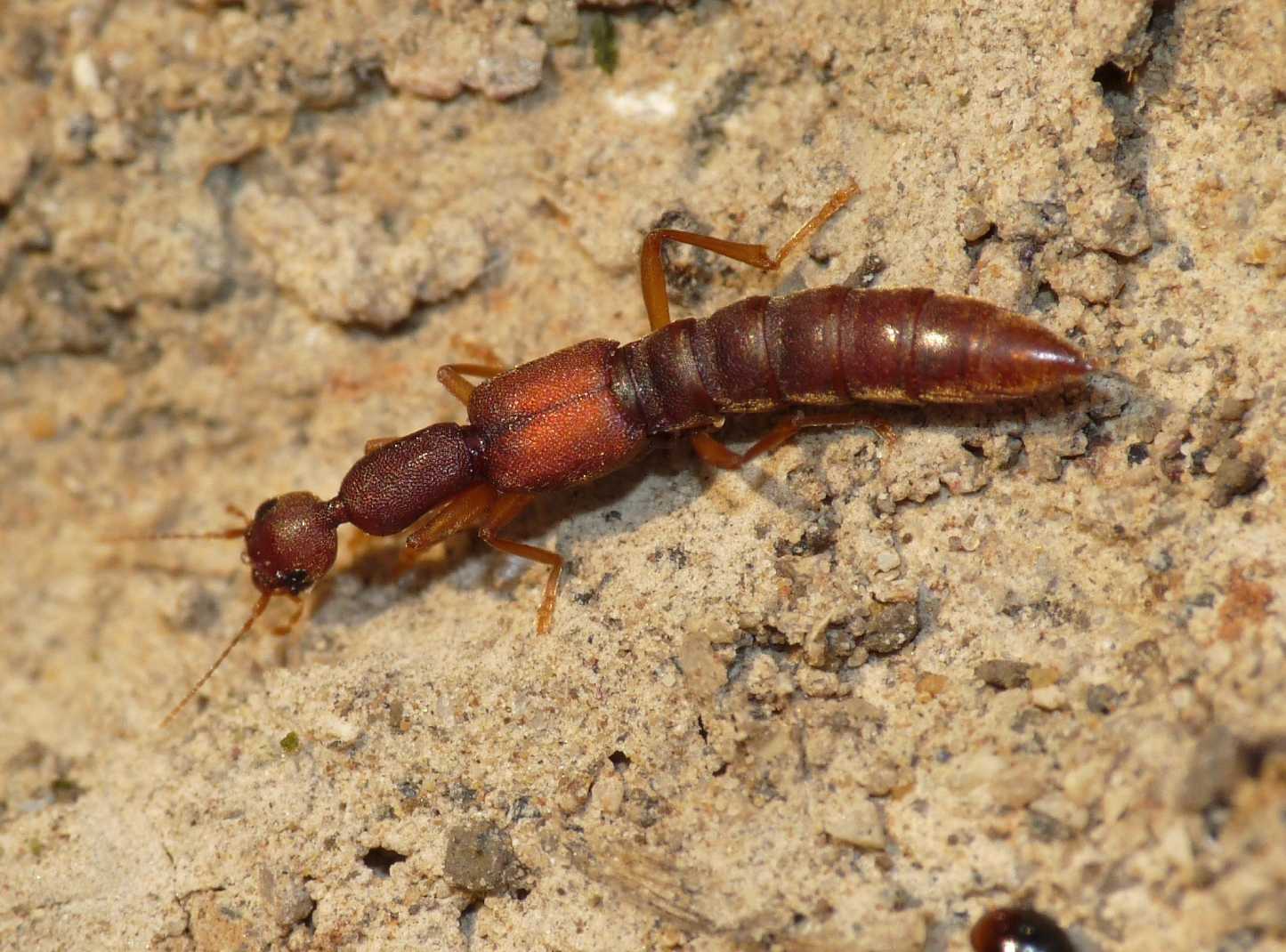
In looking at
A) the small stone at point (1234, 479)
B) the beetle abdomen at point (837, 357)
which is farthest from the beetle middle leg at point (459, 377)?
the small stone at point (1234, 479)

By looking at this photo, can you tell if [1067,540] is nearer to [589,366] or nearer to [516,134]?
[589,366]

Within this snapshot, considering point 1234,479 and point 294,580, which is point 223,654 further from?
point 1234,479

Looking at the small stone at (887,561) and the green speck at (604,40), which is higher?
the green speck at (604,40)

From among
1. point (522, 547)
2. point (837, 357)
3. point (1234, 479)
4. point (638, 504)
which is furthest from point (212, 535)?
point (1234, 479)

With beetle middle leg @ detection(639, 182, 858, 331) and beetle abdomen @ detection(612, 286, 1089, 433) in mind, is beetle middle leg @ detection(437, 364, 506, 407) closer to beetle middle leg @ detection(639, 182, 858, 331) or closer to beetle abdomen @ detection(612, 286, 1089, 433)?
beetle abdomen @ detection(612, 286, 1089, 433)

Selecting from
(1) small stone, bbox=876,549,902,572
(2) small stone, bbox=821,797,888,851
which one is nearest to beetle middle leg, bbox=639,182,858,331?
(1) small stone, bbox=876,549,902,572

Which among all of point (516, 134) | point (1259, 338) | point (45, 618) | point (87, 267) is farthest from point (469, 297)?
point (1259, 338)

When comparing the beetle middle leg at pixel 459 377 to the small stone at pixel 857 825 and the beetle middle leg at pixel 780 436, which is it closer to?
the beetle middle leg at pixel 780 436

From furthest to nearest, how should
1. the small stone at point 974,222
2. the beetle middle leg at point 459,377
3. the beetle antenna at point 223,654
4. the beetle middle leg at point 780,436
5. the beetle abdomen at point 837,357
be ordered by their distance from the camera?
1. the beetle middle leg at point 459,377
2. the beetle antenna at point 223,654
3. the beetle middle leg at point 780,436
4. the small stone at point 974,222
5. the beetle abdomen at point 837,357
